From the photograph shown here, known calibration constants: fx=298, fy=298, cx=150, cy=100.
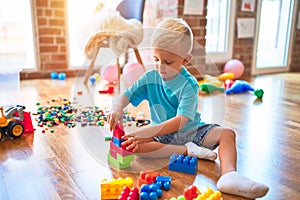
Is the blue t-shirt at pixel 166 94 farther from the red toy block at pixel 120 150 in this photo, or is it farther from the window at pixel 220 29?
the window at pixel 220 29

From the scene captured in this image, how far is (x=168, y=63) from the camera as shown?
0.86 metres

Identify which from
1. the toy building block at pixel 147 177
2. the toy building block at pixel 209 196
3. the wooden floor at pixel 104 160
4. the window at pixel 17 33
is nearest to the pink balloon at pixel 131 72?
the wooden floor at pixel 104 160

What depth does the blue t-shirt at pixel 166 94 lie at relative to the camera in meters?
0.88

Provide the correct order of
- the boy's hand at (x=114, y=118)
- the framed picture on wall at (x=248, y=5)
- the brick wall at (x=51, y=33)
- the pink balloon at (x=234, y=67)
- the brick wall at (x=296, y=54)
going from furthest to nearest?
the brick wall at (x=296, y=54) → the framed picture on wall at (x=248, y=5) → the pink balloon at (x=234, y=67) → the brick wall at (x=51, y=33) → the boy's hand at (x=114, y=118)

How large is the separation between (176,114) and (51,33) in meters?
1.80

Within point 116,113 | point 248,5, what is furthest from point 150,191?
point 248,5

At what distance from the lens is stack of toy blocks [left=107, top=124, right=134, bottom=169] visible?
33.4 inches

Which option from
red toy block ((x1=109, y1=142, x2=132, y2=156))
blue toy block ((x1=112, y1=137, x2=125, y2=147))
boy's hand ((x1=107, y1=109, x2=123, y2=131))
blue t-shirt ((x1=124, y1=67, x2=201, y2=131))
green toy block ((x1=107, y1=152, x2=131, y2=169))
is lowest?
green toy block ((x1=107, y1=152, x2=131, y2=169))

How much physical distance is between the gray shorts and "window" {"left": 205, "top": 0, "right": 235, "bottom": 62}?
176 cm

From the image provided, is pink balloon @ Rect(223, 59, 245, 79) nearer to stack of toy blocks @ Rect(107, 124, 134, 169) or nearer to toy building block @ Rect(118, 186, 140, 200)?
stack of toy blocks @ Rect(107, 124, 134, 169)

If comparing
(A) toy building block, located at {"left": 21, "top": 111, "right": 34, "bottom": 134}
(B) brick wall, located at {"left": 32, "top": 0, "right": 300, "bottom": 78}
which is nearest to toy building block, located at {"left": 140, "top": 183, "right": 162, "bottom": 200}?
(A) toy building block, located at {"left": 21, "top": 111, "right": 34, "bottom": 134}

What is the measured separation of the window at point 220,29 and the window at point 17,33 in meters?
1.48

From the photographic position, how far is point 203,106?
160 centimetres

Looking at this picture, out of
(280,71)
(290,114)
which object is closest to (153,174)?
(290,114)
